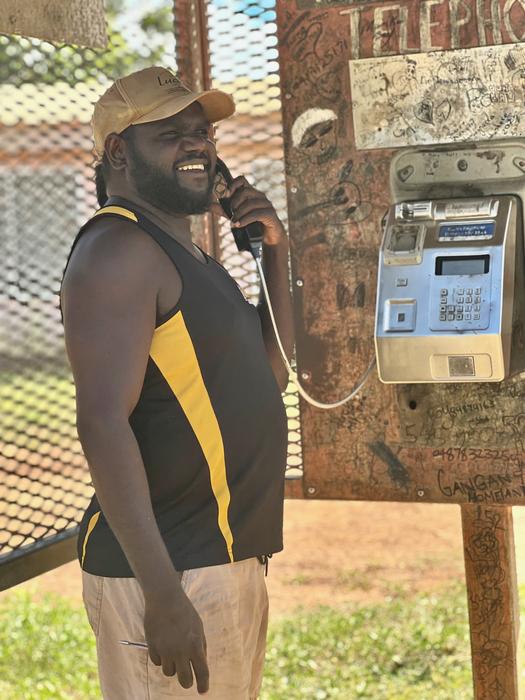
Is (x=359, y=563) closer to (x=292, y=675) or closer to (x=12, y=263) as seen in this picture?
(x=292, y=675)

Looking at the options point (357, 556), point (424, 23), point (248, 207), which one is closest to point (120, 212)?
point (248, 207)

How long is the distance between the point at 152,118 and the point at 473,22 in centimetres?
119

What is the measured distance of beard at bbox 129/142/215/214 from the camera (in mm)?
2584

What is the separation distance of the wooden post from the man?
1046mm

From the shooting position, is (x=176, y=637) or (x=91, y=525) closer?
(x=176, y=637)

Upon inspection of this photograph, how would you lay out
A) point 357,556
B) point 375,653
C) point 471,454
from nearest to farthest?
point 471,454 → point 375,653 → point 357,556

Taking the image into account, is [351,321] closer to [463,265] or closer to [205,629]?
[463,265]

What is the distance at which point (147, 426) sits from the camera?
7.93ft

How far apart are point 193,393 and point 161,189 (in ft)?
1.66

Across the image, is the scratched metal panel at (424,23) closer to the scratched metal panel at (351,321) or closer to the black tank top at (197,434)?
the scratched metal panel at (351,321)

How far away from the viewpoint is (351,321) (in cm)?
352

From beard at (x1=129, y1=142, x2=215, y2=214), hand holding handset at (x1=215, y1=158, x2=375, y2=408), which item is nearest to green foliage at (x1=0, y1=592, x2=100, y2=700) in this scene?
hand holding handset at (x1=215, y1=158, x2=375, y2=408)

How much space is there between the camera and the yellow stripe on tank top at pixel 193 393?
2.37 metres

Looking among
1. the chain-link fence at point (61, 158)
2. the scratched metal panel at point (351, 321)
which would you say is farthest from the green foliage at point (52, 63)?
the scratched metal panel at point (351, 321)
